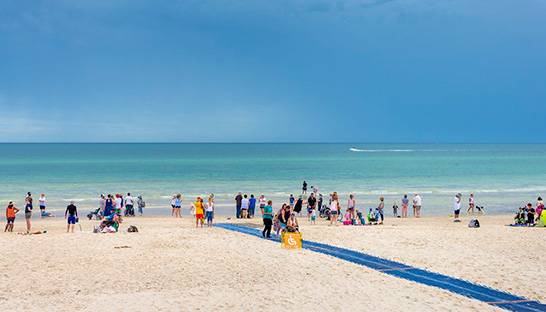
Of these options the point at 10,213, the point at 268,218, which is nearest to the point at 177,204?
the point at 10,213

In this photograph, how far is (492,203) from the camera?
130 ft

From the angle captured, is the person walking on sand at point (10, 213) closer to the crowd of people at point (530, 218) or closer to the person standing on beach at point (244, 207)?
the person standing on beach at point (244, 207)

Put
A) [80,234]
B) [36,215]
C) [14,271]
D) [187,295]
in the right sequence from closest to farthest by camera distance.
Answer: [187,295], [14,271], [80,234], [36,215]

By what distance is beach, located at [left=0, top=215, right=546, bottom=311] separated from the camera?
1198 centimetres

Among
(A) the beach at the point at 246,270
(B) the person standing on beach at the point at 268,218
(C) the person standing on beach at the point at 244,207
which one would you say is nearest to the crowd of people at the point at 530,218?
(A) the beach at the point at 246,270

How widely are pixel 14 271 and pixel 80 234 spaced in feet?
20.6

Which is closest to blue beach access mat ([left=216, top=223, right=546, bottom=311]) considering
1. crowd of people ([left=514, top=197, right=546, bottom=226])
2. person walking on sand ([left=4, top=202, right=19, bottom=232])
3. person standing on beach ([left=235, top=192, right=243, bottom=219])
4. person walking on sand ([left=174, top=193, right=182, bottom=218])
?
person standing on beach ([left=235, top=192, right=243, bottom=219])

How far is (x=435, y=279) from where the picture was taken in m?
13.9

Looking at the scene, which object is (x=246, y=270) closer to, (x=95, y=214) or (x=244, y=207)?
(x=244, y=207)

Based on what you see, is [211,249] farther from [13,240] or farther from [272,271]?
[13,240]

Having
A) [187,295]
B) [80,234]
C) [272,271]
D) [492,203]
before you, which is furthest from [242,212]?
[492,203]

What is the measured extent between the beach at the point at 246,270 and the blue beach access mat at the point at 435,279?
0.36 meters

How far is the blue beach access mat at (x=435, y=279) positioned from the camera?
38.9ft

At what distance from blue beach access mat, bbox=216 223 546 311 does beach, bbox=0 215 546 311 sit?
36 cm
